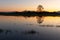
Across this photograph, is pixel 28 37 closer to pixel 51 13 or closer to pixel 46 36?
pixel 46 36

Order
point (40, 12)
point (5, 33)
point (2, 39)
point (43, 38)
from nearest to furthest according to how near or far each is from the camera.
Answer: point (2, 39), point (43, 38), point (5, 33), point (40, 12)

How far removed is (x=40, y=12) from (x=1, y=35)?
120 ft

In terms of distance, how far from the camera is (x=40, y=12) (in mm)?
55969

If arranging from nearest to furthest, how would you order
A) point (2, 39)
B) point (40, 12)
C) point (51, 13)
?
point (2, 39) < point (40, 12) < point (51, 13)

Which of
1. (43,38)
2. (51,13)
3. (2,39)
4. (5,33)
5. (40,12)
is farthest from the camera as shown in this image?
(51,13)

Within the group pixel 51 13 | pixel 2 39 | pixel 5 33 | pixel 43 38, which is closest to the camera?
pixel 2 39

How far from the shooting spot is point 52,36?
67.4ft

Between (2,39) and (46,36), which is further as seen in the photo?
(46,36)

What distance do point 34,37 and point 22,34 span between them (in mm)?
1568

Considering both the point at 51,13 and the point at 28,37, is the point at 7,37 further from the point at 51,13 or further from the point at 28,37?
the point at 51,13

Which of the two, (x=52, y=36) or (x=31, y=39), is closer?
(x=31, y=39)

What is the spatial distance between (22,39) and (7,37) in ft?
4.22

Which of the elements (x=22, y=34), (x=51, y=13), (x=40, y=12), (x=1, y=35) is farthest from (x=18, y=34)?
(x=51, y=13)

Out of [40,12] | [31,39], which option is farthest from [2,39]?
[40,12]
